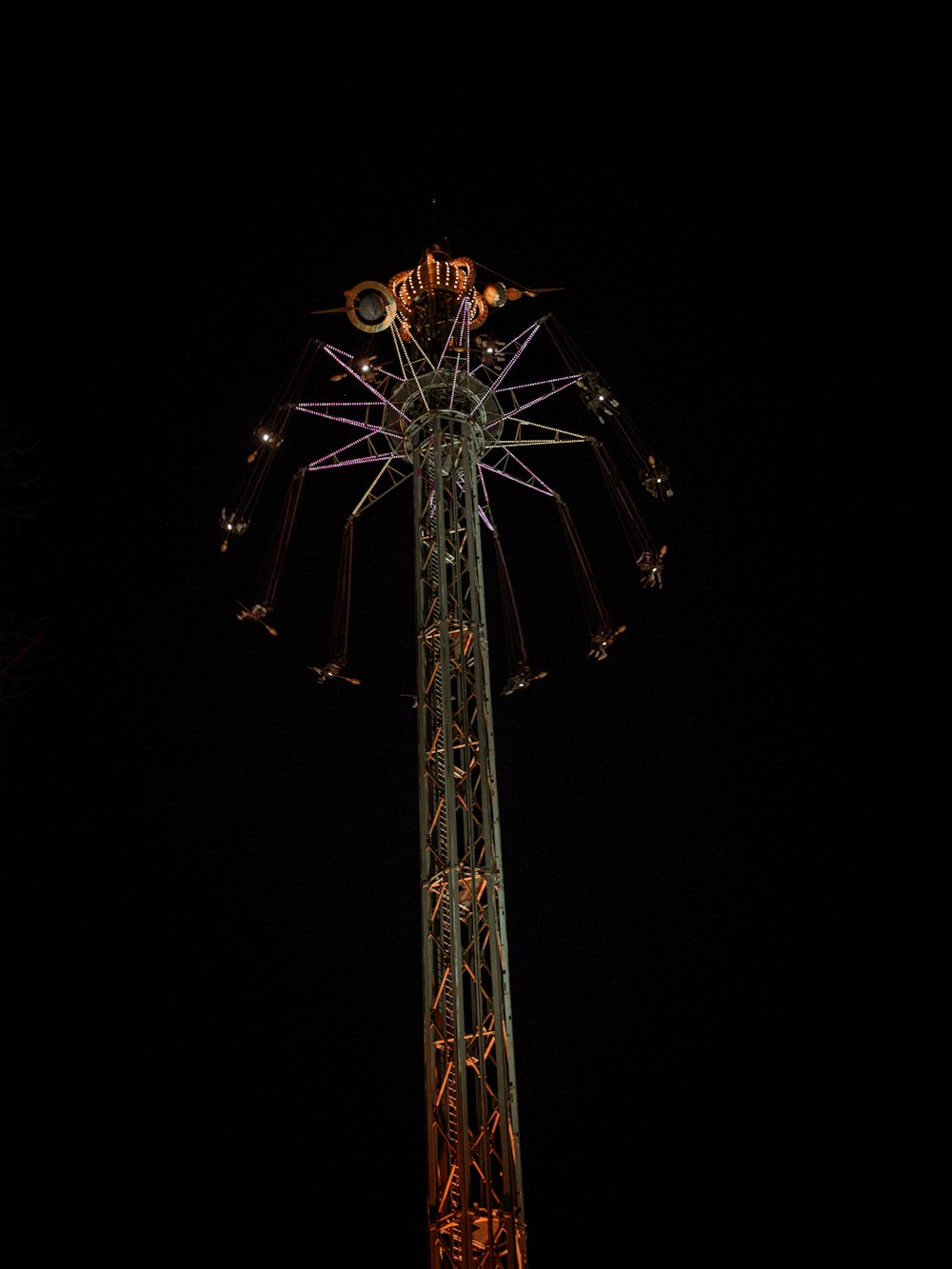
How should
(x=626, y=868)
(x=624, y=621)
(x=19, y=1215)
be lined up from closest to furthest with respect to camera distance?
(x=19, y=1215), (x=626, y=868), (x=624, y=621)

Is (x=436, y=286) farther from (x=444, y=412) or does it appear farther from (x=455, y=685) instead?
(x=455, y=685)

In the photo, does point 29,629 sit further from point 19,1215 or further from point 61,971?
point 19,1215

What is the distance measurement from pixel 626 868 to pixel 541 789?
1399mm

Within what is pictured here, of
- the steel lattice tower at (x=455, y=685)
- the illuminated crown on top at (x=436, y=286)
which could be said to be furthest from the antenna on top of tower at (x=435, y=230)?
the steel lattice tower at (x=455, y=685)

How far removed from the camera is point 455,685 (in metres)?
9.48

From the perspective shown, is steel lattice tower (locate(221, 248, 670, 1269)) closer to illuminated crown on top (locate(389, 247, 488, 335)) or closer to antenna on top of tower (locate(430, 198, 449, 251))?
illuminated crown on top (locate(389, 247, 488, 335))

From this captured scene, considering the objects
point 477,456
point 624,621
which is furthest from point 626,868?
point 477,456

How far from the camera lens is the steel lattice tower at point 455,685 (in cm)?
771

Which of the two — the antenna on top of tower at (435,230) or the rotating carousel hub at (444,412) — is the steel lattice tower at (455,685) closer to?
the rotating carousel hub at (444,412)

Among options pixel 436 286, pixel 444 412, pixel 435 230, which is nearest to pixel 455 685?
pixel 444 412

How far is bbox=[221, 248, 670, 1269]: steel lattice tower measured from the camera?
304 inches

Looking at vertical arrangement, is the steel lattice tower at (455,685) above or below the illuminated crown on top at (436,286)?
below

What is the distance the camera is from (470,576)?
9.43 meters

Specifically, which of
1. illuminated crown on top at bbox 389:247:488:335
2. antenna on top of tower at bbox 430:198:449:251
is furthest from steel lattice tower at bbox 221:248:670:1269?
antenna on top of tower at bbox 430:198:449:251
